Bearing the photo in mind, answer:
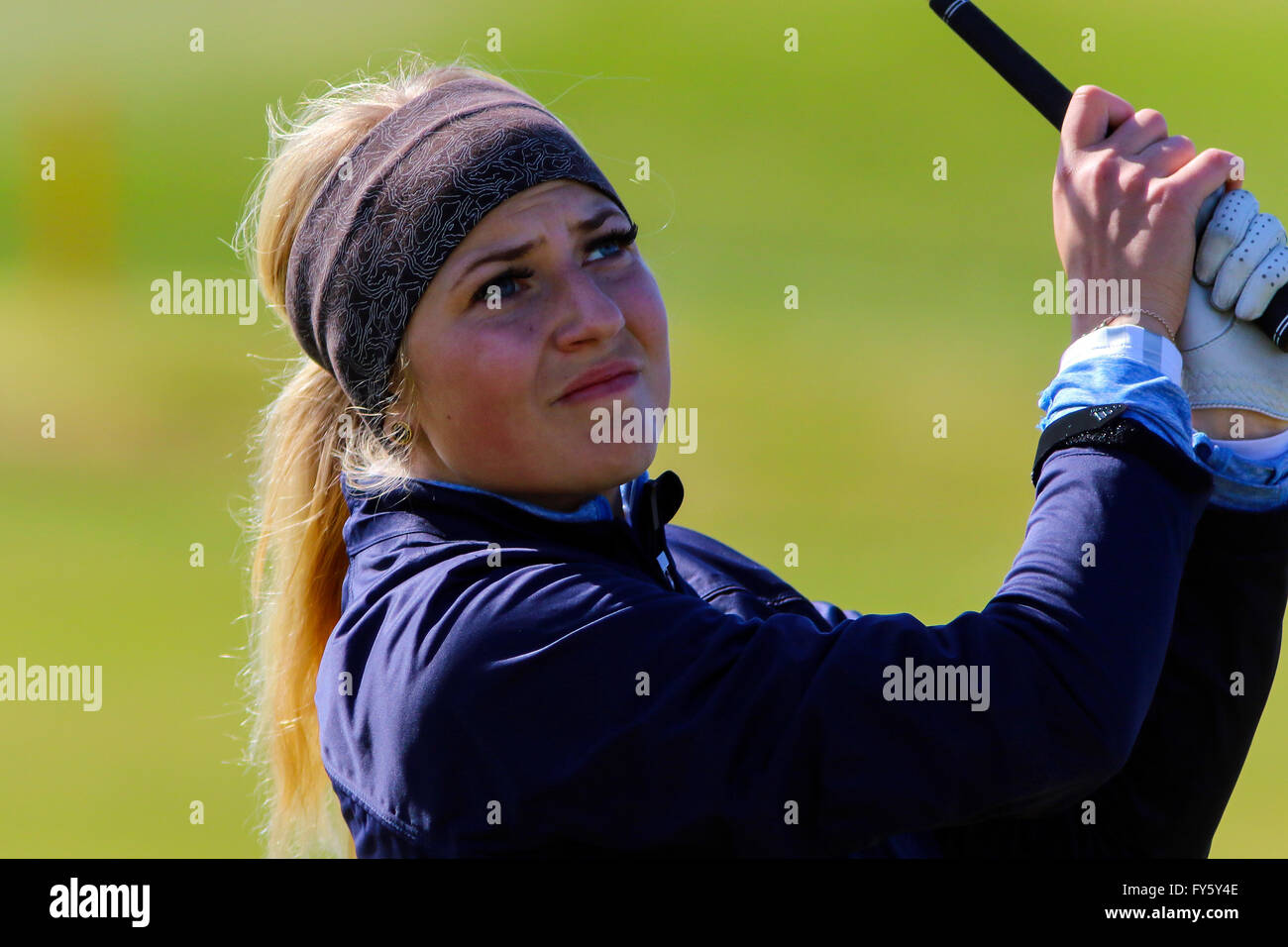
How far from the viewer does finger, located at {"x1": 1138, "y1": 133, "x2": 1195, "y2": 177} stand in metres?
1.83

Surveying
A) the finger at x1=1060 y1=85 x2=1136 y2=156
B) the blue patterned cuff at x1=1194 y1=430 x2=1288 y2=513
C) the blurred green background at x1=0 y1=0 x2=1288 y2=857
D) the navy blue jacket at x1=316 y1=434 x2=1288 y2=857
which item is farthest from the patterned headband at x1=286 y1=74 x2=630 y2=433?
the blurred green background at x1=0 y1=0 x2=1288 y2=857

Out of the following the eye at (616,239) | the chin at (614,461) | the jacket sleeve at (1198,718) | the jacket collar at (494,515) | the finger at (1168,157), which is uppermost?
the finger at (1168,157)

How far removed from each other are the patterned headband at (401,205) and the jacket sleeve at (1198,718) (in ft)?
3.22

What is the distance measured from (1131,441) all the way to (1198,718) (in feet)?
1.69

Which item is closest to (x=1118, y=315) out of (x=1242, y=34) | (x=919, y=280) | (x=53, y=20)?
(x=919, y=280)

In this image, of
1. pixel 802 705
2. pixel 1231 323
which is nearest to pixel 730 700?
pixel 802 705

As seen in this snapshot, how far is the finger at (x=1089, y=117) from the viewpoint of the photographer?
1.89m

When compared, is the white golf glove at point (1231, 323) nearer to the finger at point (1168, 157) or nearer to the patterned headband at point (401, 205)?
the finger at point (1168, 157)

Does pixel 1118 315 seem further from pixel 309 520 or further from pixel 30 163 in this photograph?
pixel 30 163

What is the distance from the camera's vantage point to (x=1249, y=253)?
178 centimetres

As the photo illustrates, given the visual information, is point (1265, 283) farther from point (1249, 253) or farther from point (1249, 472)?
point (1249, 472)

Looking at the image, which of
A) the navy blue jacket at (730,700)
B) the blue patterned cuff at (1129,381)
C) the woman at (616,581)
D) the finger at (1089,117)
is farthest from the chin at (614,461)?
the finger at (1089,117)

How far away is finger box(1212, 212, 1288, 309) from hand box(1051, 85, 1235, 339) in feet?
0.16

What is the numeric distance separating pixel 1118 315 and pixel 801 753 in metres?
0.68
